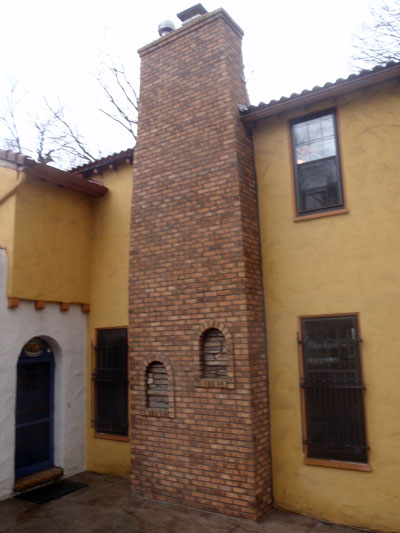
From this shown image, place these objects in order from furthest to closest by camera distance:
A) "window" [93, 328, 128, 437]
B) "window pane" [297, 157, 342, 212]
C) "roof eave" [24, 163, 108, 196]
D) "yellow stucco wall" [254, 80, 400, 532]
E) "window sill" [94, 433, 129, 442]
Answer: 1. "window" [93, 328, 128, 437]
2. "window sill" [94, 433, 129, 442]
3. "roof eave" [24, 163, 108, 196]
4. "window pane" [297, 157, 342, 212]
5. "yellow stucco wall" [254, 80, 400, 532]

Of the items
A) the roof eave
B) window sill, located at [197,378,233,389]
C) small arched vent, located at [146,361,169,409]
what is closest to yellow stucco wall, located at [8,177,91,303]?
the roof eave

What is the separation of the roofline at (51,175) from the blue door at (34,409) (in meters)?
2.95

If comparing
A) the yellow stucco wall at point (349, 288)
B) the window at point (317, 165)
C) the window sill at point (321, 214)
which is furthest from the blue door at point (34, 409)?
the window at point (317, 165)

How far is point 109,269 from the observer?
886 cm

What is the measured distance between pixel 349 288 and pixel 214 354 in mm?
2131

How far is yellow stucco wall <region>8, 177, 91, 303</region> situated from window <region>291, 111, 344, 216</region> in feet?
14.7

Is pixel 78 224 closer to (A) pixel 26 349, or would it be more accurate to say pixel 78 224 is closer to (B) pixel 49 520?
(A) pixel 26 349

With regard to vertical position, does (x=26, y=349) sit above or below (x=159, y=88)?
below

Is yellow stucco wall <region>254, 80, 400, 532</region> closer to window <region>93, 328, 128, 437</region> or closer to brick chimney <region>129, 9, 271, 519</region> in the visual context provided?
brick chimney <region>129, 9, 271, 519</region>

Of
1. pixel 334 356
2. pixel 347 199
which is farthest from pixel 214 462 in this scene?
pixel 347 199

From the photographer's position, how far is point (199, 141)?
23.3 ft

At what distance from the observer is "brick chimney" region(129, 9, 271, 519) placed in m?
6.21

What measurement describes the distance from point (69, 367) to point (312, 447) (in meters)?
4.68

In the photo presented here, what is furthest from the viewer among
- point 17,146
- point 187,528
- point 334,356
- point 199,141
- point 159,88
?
point 17,146
